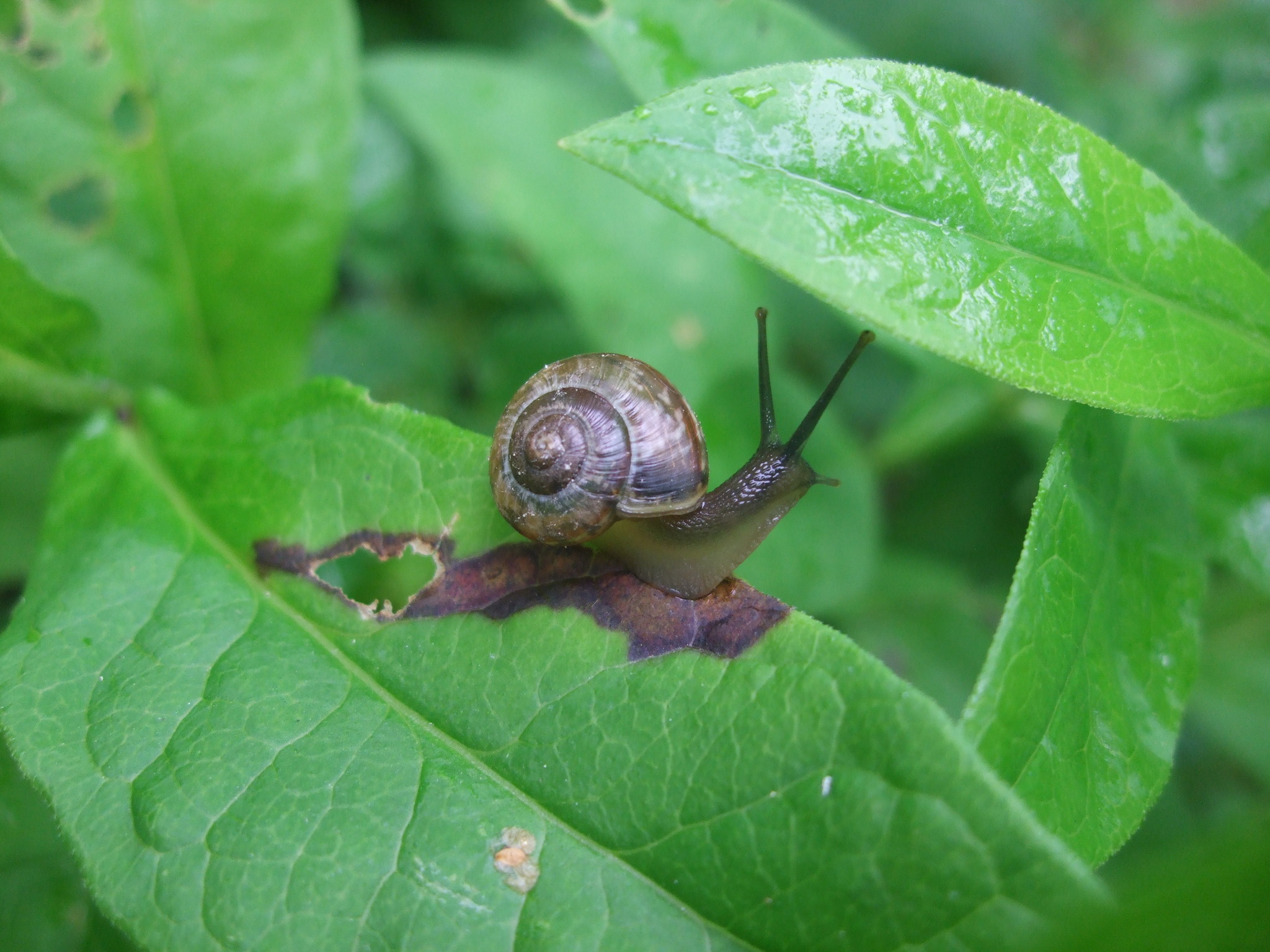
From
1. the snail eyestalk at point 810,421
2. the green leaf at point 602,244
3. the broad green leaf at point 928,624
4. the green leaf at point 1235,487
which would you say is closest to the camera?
the green leaf at point 1235,487

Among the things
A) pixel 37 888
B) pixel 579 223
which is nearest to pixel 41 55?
pixel 579 223

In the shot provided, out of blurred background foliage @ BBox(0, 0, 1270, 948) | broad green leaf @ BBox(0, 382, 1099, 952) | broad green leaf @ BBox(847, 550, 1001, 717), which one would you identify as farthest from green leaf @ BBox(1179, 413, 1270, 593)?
broad green leaf @ BBox(0, 382, 1099, 952)

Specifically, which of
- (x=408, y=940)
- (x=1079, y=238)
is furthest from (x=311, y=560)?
(x=1079, y=238)

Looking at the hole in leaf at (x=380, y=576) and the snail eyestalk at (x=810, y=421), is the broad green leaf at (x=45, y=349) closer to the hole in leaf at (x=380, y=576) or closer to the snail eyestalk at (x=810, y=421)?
the hole in leaf at (x=380, y=576)

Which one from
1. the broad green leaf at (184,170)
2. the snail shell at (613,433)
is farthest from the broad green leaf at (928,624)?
the broad green leaf at (184,170)

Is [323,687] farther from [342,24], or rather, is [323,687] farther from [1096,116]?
[1096,116]

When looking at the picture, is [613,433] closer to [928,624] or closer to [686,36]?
[686,36]
